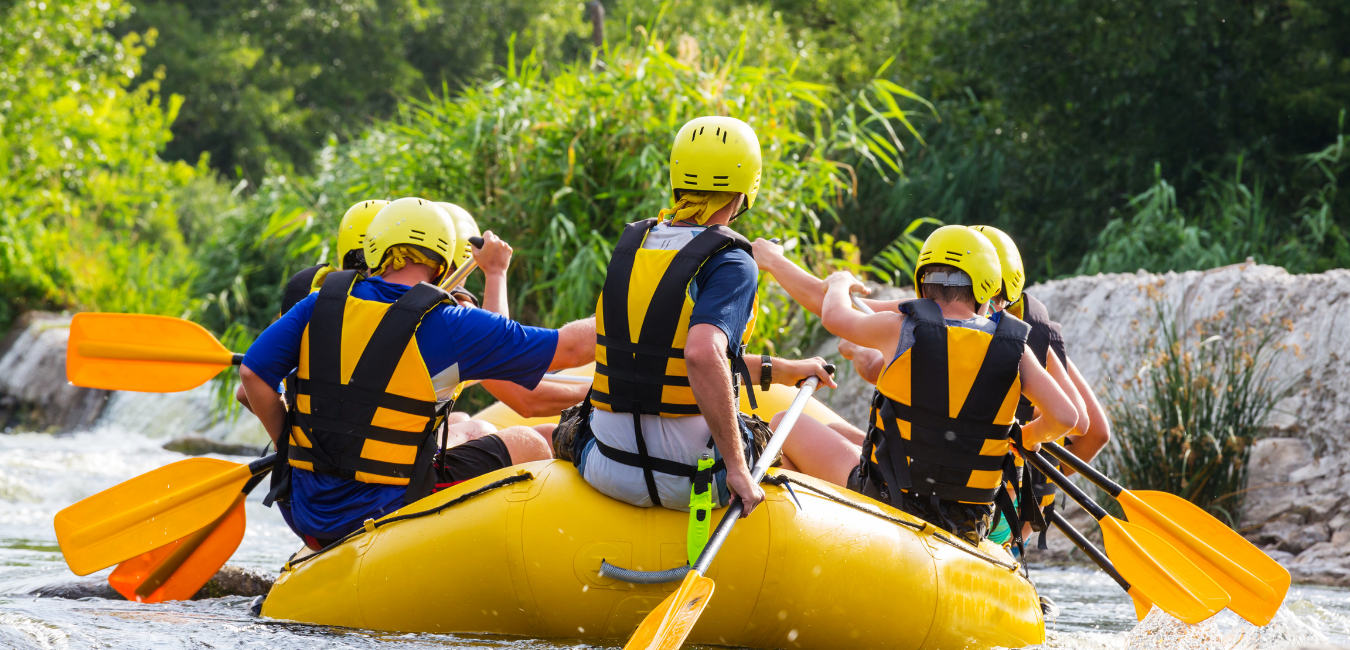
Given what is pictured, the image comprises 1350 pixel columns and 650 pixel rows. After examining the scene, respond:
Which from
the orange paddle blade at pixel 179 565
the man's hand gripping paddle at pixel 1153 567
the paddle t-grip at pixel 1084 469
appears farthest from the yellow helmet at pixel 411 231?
the paddle t-grip at pixel 1084 469

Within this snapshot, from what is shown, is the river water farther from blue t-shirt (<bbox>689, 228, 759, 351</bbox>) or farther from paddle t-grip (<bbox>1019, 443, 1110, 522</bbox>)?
blue t-shirt (<bbox>689, 228, 759, 351</bbox>)

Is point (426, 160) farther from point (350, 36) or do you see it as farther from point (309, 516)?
point (350, 36)

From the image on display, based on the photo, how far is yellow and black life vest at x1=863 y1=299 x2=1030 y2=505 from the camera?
313 centimetres

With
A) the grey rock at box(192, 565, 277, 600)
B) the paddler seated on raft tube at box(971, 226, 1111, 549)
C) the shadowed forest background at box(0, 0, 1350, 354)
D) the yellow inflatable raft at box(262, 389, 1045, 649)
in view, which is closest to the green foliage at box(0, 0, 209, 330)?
the shadowed forest background at box(0, 0, 1350, 354)

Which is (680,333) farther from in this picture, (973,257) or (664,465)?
(973,257)

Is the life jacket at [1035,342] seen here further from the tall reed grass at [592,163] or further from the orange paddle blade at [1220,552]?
the tall reed grass at [592,163]

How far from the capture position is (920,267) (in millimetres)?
3342

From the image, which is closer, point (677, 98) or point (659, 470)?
point (659, 470)

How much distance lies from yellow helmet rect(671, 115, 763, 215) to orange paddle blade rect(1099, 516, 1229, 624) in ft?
5.51

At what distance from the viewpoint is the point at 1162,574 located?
3.39 m

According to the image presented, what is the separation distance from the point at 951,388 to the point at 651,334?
3.14 ft

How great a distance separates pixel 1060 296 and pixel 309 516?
508cm

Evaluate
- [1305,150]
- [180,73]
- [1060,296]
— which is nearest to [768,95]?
[1060,296]

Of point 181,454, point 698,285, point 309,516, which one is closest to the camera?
point 698,285
